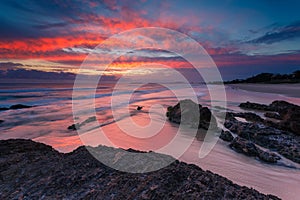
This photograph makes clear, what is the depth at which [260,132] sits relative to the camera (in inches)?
223

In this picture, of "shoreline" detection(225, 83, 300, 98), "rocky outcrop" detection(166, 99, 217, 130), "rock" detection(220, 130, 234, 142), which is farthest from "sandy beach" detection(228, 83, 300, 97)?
"rock" detection(220, 130, 234, 142)

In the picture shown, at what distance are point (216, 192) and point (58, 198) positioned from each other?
175cm

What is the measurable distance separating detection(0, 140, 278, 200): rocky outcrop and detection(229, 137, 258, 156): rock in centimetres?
236

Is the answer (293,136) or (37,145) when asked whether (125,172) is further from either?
(293,136)

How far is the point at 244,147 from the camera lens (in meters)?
4.65

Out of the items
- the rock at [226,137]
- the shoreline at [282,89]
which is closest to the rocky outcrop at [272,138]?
the rock at [226,137]

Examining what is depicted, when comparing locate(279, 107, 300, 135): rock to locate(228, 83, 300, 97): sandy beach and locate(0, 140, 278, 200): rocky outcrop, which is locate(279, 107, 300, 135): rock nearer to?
locate(0, 140, 278, 200): rocky outcrop

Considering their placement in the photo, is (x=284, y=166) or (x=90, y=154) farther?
(x=284, y=166)

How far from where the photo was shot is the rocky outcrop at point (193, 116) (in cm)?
676

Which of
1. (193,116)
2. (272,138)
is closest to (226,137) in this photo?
(272,138)

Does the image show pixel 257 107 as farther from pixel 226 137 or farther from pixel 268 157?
pixel 268 157

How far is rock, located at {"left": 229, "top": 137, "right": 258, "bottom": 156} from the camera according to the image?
14.6 ft

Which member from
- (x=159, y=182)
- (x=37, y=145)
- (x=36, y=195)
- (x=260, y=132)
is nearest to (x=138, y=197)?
(x=159, y=182)

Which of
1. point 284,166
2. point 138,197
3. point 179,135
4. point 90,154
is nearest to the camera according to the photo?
point 138,197
